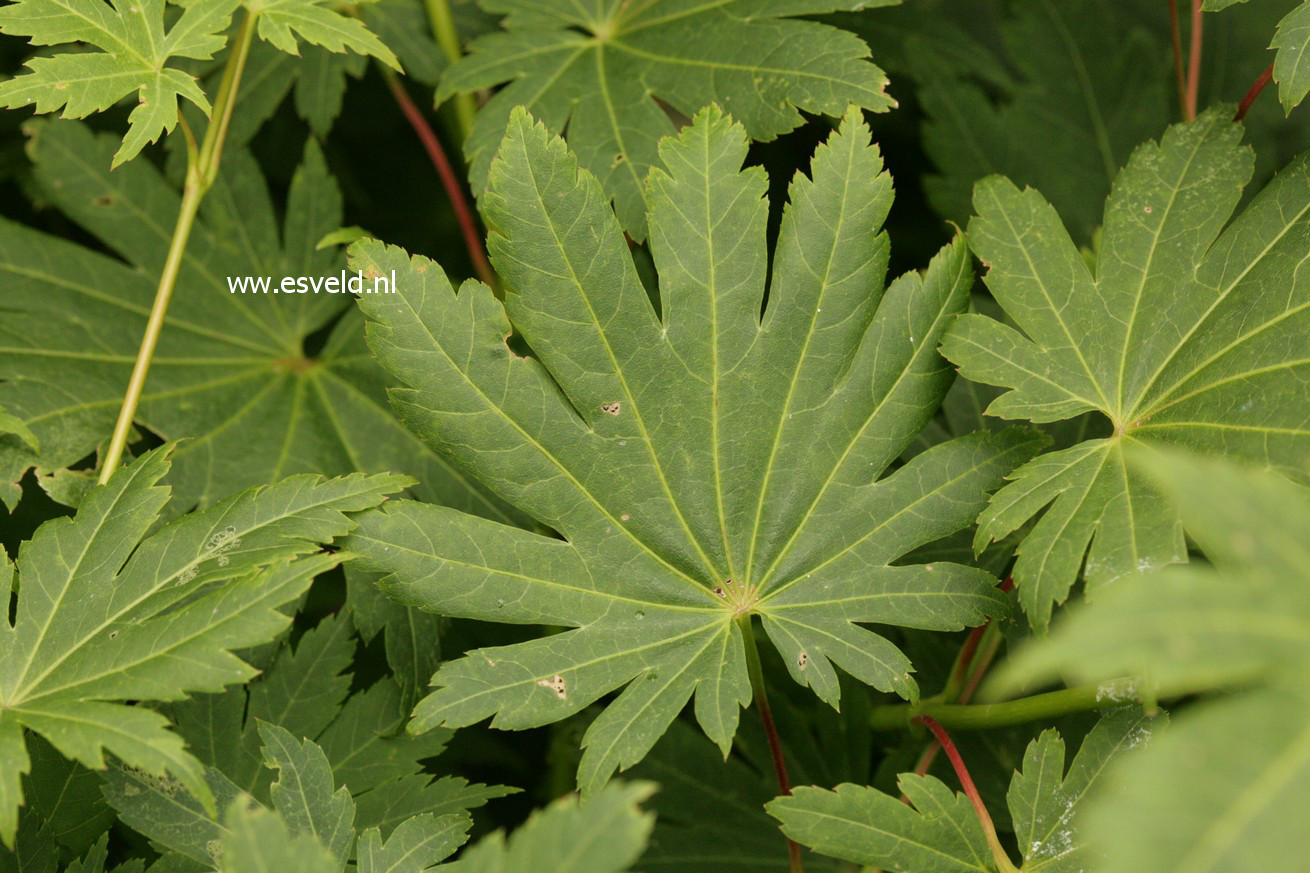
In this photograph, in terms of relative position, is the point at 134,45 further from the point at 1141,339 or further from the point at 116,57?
the point at 1141,339

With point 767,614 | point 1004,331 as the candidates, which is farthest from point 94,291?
point 1004,331

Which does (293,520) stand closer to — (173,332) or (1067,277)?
(173,332)

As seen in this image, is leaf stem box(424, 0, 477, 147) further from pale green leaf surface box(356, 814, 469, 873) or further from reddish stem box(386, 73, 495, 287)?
pale green leaf surface box(356, 814, 469, 873)

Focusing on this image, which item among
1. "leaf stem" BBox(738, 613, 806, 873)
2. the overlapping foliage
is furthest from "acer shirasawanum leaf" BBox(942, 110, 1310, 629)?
"leaf stem" BBox(738, 613, 806, 873)

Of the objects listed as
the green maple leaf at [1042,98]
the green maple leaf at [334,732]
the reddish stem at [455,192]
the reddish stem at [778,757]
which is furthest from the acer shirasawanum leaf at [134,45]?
the green maple leaf at [1042,98]

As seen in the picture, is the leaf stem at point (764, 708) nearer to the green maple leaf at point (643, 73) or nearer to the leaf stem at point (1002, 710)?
the leaf stem at point (1002, 710)
